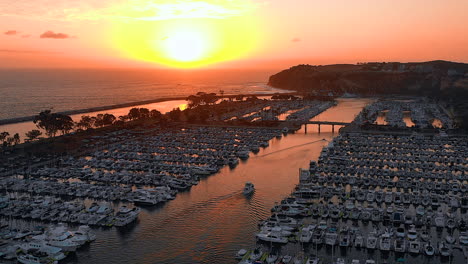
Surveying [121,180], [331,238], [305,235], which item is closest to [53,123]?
[121,180]

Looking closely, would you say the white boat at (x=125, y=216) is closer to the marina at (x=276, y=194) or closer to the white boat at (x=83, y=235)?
the marina at (x=276, y=194)

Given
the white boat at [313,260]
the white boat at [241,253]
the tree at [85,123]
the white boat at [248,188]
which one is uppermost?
the tree at [85,123]

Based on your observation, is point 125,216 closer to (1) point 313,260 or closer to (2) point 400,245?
(1) point 313,260

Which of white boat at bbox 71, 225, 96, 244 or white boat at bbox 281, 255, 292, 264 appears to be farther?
white boat at bbox 71, 225, 96, 244

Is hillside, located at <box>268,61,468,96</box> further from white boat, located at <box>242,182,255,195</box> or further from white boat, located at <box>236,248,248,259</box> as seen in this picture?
white boat, located at <box>236,248,248,259</box>

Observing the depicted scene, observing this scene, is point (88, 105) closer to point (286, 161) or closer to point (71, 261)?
point (286, 161)

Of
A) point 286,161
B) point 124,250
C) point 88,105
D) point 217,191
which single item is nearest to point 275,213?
point 217,191

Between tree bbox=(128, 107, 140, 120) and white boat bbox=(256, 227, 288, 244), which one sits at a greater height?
tree bbox=(128, 107, 140, 120)

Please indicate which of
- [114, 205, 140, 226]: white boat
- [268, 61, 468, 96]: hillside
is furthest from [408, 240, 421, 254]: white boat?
[268, 61, 468, 96]: hillside

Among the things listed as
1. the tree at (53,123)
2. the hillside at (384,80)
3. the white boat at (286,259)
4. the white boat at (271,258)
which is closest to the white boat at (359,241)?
the white boat at (286,259)
